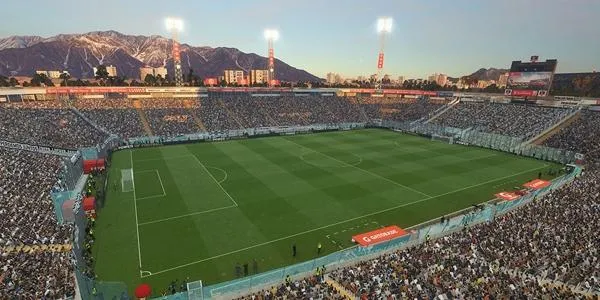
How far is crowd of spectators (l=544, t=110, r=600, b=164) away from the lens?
42688 millimetres

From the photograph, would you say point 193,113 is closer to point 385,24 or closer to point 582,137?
point 385,24

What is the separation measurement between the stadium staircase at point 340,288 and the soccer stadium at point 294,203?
81 millimetres

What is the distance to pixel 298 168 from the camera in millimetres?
39781

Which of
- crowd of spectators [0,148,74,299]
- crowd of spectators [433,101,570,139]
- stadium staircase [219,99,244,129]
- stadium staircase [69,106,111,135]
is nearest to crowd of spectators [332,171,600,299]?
crowd of spectators [0,148,74,299]

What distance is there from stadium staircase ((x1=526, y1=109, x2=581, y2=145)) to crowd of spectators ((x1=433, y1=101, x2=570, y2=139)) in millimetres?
630

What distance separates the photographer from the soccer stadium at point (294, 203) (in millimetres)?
15867

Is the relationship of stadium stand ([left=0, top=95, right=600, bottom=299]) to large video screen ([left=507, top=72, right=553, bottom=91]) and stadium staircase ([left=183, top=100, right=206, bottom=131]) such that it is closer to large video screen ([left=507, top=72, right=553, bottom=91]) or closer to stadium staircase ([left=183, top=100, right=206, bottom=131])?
stadium staircase ([left=183, top=100, right=206, bottom=131])

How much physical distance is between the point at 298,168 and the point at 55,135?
111 ft

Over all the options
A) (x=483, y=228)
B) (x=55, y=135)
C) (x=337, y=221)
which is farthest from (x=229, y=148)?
(x=483, y=228)

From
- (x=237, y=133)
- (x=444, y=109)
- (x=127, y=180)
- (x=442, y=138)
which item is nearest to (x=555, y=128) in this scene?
(x=442, y=138)

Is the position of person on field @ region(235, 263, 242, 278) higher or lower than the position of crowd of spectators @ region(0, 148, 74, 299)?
lower

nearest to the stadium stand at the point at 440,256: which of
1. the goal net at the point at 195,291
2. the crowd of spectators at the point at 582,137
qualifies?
the goal net at the point at 195,291

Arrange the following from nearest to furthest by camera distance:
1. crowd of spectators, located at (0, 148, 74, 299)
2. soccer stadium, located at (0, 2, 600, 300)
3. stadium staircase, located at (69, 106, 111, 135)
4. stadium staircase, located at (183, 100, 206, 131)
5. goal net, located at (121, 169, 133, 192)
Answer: crowd of spectators, located at (0, 148, 74, 299) → soccer stadium, located at (0, 2, 600, 300) → goal net, located at (121, 169, 133, 192) → stadium staircase, located at (69, 106, 111, 135) → stadium staircase, located at (183, 100, 206, 131)

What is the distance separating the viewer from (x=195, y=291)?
14945 millimetres
